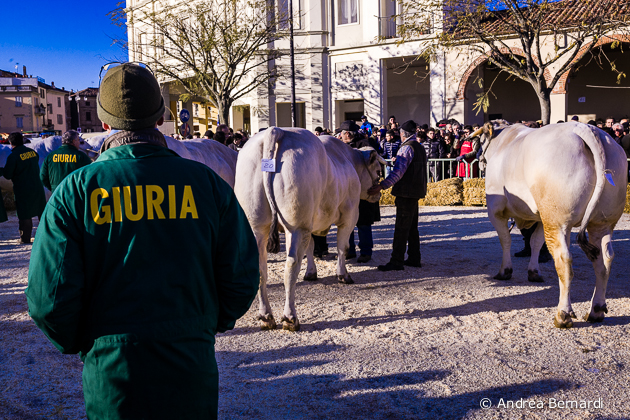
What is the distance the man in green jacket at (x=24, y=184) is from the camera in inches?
417

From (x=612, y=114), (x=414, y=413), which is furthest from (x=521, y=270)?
(x=612, y=114)

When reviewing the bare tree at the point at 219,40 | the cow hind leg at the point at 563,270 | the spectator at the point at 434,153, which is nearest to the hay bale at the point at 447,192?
the spectator at the point at 434,153

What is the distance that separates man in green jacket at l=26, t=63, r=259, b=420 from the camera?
77.8 inches

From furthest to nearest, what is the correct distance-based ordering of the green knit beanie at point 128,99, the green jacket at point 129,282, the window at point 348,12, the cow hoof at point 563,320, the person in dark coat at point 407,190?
the window at point 348,12 → the person in dark coat at point 407,190 → the cow hoof at point 563,320 → the green knit beanie at point 128,99 → the green jacket at point 129,282

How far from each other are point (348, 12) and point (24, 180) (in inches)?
837

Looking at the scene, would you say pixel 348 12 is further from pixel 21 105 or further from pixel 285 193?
pixel 21 105

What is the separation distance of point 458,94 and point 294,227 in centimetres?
2156

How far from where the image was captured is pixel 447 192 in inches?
572

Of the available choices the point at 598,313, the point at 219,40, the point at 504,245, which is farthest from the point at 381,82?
the point at 598,313

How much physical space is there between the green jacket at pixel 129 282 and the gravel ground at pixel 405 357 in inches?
71.2

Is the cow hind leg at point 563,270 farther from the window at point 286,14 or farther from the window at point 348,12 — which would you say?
the window at point 348,12

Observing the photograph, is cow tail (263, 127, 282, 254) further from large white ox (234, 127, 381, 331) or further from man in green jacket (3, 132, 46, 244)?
man in green jacket (3, 132, 46, 244)

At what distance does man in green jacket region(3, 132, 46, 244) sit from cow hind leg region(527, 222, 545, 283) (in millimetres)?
8983

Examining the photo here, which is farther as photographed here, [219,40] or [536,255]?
[219,40]
